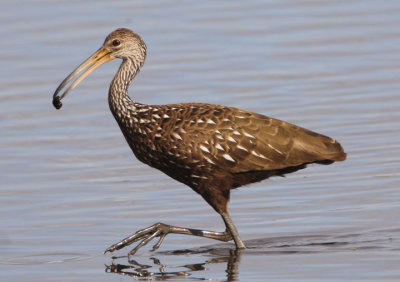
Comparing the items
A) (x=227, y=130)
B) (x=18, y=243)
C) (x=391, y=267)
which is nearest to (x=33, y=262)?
(x=18, y=243)

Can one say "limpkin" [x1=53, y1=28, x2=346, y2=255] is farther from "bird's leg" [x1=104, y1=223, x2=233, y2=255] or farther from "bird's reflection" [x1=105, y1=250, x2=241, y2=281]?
"bird's reflection" [x1=105, y1=250, x2=241, y2=281]

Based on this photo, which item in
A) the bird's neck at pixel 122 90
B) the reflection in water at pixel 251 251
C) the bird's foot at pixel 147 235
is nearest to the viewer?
the reflection in water at pixel 251 251

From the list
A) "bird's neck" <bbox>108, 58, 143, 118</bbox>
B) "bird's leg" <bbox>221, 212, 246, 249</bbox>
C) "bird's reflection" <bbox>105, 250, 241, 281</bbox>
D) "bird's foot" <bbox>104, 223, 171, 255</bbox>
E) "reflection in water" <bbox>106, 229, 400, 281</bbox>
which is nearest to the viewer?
"bird's reflection" <bbox>105, 250, 241, 281</bbox>

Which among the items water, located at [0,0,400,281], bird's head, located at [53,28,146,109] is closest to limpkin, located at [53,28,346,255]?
water, located at [0,0,400,281]

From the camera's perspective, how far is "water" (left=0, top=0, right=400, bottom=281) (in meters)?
10.2

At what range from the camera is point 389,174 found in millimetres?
12398

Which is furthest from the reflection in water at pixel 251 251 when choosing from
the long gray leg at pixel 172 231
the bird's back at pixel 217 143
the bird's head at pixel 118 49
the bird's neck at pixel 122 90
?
the bird's head at pixel 118 49

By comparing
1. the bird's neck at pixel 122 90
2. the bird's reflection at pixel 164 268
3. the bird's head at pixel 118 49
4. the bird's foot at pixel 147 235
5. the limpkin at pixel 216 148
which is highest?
the bird's head at pixel 118 49

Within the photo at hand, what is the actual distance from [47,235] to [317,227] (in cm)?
235

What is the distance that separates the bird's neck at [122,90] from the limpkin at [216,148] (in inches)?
4.1

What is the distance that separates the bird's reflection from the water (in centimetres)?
2

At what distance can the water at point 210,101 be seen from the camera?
33.4 feet

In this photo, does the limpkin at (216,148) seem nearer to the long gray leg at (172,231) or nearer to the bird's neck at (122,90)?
the long gray leg at (172,231)

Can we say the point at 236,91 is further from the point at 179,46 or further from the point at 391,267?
the point at 391,267
